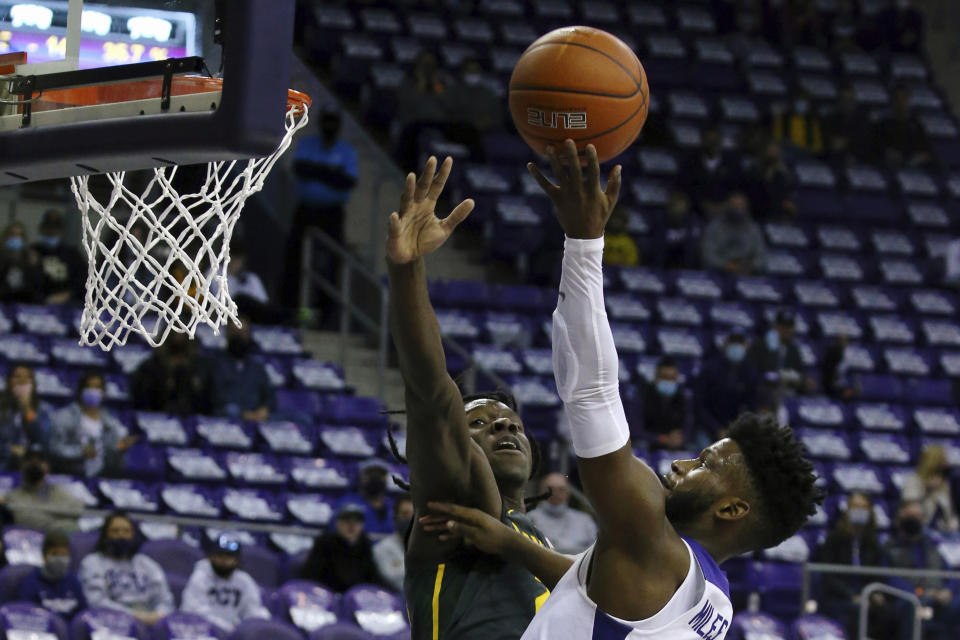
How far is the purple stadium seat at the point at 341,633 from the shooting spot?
6.82 metres

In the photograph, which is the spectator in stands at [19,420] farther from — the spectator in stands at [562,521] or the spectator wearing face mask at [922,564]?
the spectator wearing face mask at [922,564]

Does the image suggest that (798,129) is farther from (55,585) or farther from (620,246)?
(55,585)

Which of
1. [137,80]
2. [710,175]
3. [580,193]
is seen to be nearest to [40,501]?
[137,80]

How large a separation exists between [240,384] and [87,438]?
1.17 meters

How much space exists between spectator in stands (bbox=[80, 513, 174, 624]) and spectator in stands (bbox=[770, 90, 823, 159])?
875 cm

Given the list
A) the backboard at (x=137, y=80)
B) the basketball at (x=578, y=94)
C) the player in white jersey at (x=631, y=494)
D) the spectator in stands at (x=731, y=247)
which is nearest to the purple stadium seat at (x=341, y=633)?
the backboard at (x=137, y=80)

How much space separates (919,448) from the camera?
1117 cm

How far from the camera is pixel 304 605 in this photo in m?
7.29

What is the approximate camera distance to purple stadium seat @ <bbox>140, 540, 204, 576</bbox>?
7.62m

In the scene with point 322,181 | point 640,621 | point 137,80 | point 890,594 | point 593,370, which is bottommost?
point 890,594

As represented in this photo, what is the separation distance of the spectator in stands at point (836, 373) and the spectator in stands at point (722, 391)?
129 centimetres

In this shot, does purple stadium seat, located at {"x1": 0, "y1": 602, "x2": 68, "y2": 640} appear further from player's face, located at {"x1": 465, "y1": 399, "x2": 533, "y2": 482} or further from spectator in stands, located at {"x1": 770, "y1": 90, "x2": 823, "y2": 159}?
spectator in stands, located at {"x1": 770, "y1": 90, "x2": 823, "y2": 159}

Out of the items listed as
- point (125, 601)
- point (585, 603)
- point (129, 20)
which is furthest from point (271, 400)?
point (585, 603)

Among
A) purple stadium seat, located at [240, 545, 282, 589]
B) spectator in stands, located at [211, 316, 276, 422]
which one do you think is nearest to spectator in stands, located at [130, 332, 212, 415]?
spectator in stands, located at [211, 316, 276, 422]
